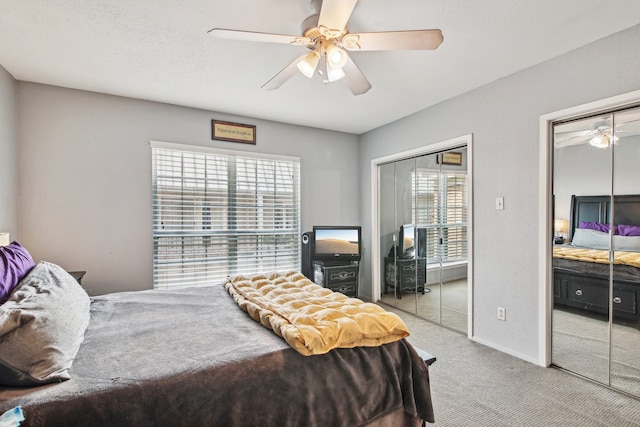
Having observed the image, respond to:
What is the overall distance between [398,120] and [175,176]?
2.86 m

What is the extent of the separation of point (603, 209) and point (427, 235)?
1.75 metres

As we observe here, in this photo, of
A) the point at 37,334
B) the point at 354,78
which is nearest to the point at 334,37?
the point at 354,78

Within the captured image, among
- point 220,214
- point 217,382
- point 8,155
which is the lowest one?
point 217,382

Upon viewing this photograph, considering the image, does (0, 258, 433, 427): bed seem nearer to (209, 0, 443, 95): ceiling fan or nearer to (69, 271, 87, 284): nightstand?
(69, 271, 87, 284): nightstand

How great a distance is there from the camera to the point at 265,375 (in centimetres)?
134

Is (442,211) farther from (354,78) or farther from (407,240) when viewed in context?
(354,78)

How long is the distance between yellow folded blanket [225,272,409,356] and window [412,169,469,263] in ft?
6.53

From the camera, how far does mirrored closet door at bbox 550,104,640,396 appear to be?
218 cm

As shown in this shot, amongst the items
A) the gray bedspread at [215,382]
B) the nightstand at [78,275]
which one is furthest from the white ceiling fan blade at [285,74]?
the nightstand at [78,275]

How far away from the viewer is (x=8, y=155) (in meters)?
2.65

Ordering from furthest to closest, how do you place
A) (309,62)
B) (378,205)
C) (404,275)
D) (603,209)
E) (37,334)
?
(378,205)
(404,275)
(603,209)
(309,62)
(37,334)

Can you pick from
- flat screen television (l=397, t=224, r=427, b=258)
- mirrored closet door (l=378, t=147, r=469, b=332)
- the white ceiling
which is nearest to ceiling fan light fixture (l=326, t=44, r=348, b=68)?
the white ceiling

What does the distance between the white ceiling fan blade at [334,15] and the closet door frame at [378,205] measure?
207 centimetres

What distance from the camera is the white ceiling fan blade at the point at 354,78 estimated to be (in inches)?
80.4
